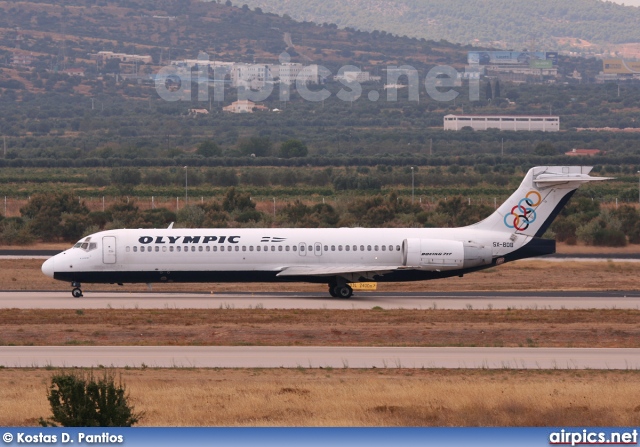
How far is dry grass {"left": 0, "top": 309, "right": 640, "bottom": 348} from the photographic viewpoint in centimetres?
3066

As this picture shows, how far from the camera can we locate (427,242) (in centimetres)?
4225

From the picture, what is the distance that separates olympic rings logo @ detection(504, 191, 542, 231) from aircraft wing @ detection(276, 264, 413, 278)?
14.8ft

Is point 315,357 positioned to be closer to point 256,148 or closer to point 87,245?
point 87,245

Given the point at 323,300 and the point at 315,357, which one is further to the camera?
the point at 323,300

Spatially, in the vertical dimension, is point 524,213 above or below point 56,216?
above

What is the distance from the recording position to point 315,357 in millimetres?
27625

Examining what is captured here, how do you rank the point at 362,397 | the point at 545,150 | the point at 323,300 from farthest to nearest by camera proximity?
the point at 545,150 < the point at 323,300 < the point at 362,397

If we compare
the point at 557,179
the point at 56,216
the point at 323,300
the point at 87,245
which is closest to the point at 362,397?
the point at 323,300

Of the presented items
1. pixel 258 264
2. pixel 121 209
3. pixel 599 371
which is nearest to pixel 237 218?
pixel 121 209

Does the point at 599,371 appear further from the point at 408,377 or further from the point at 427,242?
the point at 427,242

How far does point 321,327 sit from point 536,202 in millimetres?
13824

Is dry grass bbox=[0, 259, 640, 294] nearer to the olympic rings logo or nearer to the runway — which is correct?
the runway

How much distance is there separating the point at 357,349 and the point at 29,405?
→ 10.3m

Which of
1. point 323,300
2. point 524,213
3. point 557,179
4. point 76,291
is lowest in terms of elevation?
point 323,300
